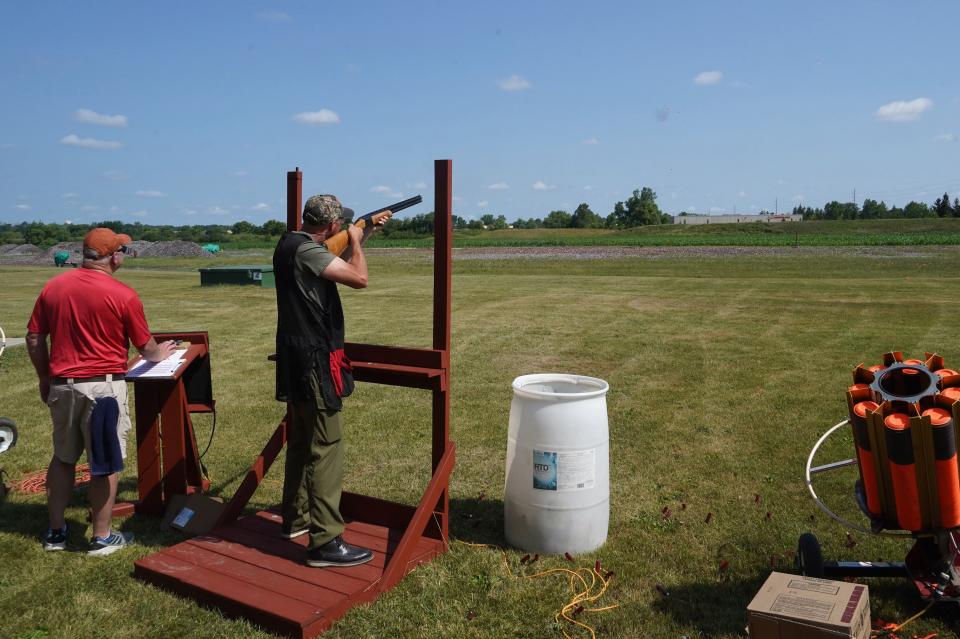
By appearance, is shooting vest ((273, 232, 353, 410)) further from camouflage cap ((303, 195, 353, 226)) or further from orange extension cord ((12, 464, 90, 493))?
orange extension cord ((12, 464, 90, 493))

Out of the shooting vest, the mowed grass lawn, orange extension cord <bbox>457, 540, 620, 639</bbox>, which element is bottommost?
orange extension cord <bbox>457, 540, 620, 639</bbox>

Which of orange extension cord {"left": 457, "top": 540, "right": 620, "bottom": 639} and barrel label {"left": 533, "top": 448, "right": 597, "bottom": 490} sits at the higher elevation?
barrel label {"left": 533, "top": 448, "right": 597, "bottom": 490}

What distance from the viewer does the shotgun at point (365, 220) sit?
15.4ft

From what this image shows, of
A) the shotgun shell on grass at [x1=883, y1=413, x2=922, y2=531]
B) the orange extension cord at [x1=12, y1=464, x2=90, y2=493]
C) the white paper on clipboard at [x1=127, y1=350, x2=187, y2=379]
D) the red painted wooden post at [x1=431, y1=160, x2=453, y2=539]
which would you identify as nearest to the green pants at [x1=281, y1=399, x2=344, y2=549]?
the red painted wooden post at [x1=431, y1=160, x2=453, y2=539]

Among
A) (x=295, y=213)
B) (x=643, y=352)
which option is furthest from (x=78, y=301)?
(x=643, y=352)

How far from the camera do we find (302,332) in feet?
14.4

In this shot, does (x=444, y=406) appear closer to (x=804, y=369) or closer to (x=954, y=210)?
(x=804, y=369)

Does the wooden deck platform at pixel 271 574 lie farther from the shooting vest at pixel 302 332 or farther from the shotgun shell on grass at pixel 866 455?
the shotgun shell on grass at pixel 866 455

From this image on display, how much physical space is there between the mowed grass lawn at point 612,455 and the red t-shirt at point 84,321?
127 cm

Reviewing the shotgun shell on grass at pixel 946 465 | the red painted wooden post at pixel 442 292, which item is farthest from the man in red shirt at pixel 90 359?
the shotgun shell on grass at pixel 946 465

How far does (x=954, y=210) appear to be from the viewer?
103m

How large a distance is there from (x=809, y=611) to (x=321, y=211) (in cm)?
326

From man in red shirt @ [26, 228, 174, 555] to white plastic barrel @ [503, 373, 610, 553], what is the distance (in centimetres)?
248

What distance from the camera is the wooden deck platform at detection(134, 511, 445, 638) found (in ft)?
13.3
